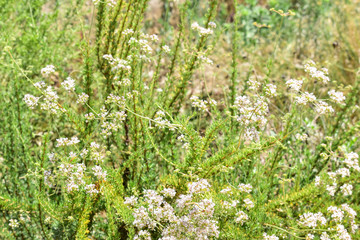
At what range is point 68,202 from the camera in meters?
1.67

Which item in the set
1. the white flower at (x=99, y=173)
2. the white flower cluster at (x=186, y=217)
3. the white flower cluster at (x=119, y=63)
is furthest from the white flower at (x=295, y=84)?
the white flower at (x=99, y=173)

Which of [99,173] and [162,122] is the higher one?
[162,122]

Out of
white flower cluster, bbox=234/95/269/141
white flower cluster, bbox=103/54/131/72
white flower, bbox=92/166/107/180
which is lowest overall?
white flower, bbox=92/166/107/180

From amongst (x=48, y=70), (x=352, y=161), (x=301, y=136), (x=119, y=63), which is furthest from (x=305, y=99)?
(x=48, y=70)

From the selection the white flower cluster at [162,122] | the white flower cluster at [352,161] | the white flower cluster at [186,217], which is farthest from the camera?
the white flower cluster at [352,161]

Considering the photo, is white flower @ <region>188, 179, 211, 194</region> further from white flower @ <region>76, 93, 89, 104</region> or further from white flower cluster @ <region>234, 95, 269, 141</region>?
white flower @ <region>76, 93, 89, 104</region>

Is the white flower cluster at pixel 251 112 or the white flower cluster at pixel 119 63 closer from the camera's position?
the white flower cluster at pixel 251 112

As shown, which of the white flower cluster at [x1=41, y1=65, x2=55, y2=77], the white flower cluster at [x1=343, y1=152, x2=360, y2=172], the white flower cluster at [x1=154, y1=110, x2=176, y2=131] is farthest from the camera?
the white flower cluster at [x1=343, y1=152, x2=360, y2=172]

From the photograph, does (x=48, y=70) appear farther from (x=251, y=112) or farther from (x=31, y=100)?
(x=251, y=112)

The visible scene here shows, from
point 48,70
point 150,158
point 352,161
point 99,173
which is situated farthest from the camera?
point 150,158

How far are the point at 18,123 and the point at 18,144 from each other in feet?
0.68

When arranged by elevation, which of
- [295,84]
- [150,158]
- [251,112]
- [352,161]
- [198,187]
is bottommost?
[150,158]

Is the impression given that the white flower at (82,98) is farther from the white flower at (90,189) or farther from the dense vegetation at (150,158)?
Answer: the white flower at (90,189)

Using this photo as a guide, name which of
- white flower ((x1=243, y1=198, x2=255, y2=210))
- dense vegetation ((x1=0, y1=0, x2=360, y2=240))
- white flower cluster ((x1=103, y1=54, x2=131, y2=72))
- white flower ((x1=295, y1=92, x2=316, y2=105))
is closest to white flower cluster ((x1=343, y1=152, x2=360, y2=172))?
dense vegetation ((x1=0, y1=0, x2=360, y2=240))
